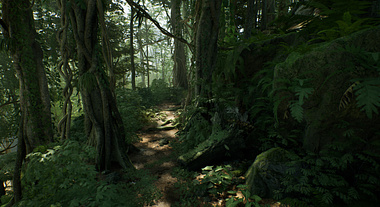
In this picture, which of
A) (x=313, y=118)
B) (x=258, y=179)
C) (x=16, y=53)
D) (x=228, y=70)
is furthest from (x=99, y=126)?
(x=313, y=118)

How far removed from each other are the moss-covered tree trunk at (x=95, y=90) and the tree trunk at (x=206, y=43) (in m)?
2.45

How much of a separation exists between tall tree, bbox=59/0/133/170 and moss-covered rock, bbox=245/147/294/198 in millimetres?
2805

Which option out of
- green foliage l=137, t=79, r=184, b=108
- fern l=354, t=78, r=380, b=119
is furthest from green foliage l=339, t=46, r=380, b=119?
green foliage l=137, t=79, r=184, b=108

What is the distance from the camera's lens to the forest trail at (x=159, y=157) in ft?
9.93

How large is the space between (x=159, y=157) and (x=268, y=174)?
286 centimetres

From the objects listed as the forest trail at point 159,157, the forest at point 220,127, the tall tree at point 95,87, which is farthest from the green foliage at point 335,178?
the tall tree at point 95,87

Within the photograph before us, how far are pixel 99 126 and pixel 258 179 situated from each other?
3.43 meters

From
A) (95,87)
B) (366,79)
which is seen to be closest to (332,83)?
(366,79)

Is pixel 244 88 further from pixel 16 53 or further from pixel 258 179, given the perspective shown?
pixel 16 53

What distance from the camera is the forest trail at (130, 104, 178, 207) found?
3.03 m

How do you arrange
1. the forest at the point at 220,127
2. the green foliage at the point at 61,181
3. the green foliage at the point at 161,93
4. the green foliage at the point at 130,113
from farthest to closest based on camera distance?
the green foliage at the point at 161,93 < the green foliage at the point at 130,113 < the forest at the point at 220,127 < the green foliage at the point at 61,181

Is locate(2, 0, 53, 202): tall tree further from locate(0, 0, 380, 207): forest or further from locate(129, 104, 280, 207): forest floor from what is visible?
locate(129, 104, 280, 207): forest floor

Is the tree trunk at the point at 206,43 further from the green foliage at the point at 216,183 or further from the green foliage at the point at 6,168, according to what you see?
the green foliage at the point at 6,168

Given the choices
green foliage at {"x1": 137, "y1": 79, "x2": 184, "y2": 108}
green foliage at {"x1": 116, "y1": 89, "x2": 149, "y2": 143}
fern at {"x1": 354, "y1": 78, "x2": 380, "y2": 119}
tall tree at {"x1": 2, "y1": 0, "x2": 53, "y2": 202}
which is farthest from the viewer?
green foliage at {"x1": 137, "y1": 79, "x2": 184, "y2": 108}
